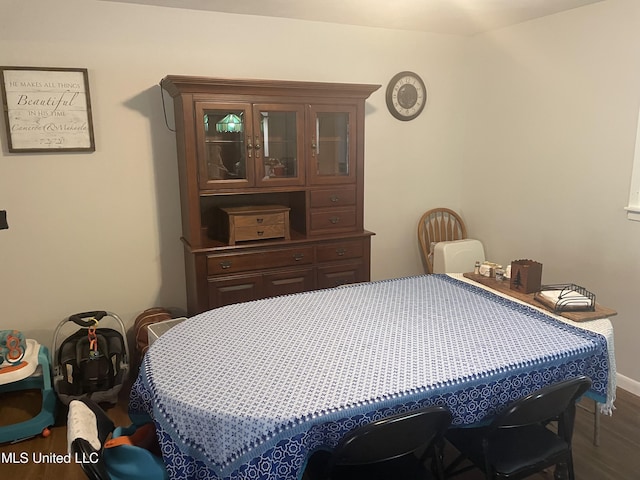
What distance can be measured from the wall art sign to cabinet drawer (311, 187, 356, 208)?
4.61 ft

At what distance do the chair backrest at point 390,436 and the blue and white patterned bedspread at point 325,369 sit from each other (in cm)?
7

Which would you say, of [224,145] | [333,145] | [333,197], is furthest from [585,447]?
[224,145]

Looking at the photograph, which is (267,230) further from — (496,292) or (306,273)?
(496,292)

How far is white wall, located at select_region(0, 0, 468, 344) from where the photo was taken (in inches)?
114

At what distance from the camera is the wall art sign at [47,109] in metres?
2.81

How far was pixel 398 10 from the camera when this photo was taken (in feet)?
10.3

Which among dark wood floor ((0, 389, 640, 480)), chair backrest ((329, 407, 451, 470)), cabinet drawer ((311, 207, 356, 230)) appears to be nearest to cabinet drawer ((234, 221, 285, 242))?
cabinet drawer ((311, 207, 356, 230))

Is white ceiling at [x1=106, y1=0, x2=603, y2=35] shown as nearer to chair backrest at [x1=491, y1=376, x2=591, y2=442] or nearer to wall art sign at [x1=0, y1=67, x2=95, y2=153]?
wall art sign at [x1=0, y1=67, x2=95, y2=153]

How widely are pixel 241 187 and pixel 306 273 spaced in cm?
71

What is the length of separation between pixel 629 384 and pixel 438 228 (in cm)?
174

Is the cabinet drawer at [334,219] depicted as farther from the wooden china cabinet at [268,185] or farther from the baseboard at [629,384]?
the baseboard at [629,384]

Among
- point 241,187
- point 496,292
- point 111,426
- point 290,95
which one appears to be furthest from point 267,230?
point 111,426

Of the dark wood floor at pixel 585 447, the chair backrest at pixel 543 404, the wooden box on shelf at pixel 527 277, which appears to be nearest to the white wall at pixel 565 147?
the dark wood floor at pixel 585 447

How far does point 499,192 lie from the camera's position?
3.83 m
